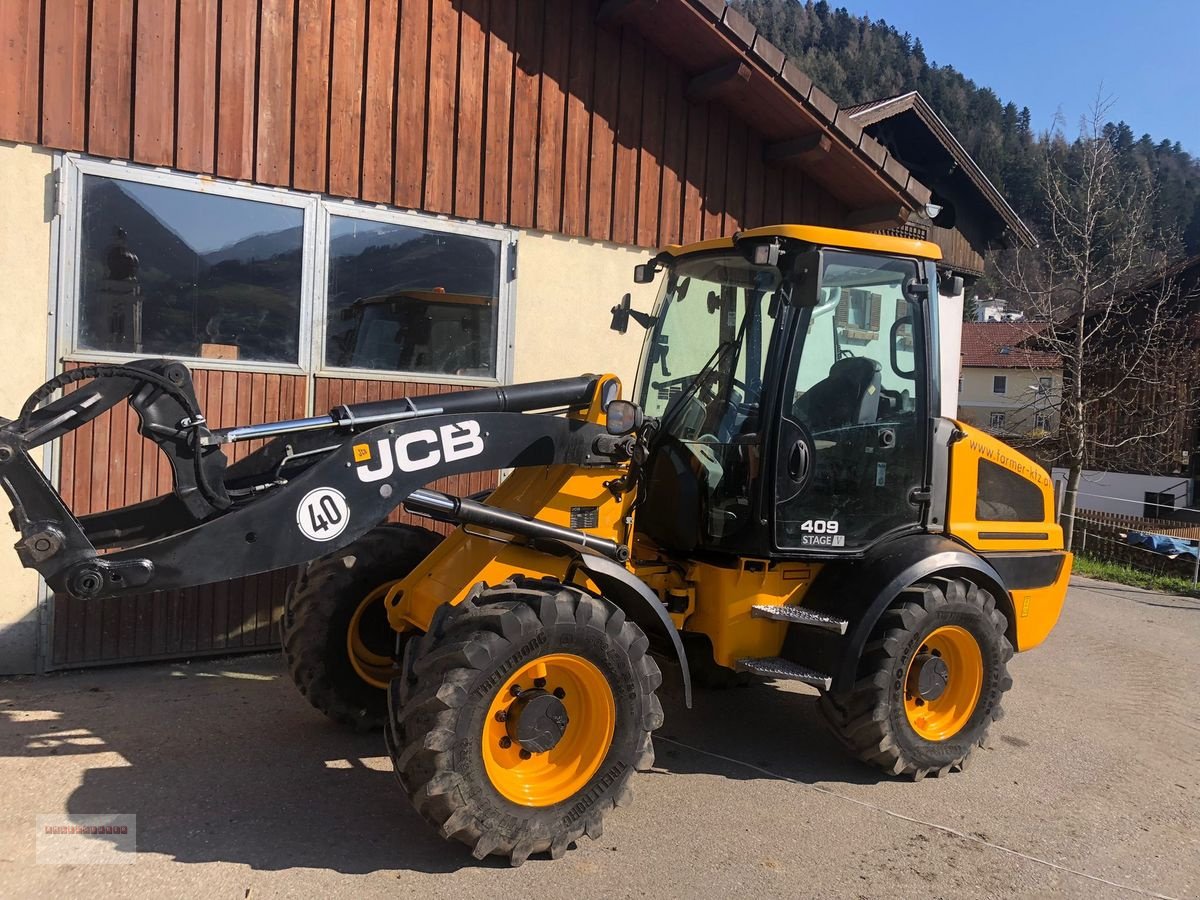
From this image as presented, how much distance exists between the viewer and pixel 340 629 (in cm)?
495

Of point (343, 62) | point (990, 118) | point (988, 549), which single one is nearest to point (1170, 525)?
point (988, 549)

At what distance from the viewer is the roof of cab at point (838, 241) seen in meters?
4.69

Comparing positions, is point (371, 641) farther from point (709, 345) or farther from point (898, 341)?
point (898, 341)

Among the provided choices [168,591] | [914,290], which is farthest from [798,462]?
[168,591]

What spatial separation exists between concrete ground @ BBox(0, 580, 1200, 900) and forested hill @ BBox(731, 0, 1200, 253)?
62316mm

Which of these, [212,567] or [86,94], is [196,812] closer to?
[212,567]

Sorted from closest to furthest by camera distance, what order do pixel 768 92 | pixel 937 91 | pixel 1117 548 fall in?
pixel 768 92, pixel 1117 548, pixel 937 91

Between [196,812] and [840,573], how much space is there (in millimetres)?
3191

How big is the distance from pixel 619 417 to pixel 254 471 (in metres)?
1.63

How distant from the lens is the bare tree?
16.7 meters

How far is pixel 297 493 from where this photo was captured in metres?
3.76

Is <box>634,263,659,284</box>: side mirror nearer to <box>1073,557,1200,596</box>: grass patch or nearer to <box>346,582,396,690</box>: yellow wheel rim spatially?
<box>346,582,396,690</box>: yellow wheel rim

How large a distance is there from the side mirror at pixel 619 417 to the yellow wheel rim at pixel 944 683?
6.36ft

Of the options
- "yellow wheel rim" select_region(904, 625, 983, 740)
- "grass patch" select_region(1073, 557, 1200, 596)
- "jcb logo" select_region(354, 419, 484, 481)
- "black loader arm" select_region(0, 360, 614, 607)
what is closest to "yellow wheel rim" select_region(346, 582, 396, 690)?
"black loader arm" select_region(0, 360, 614, 607)
